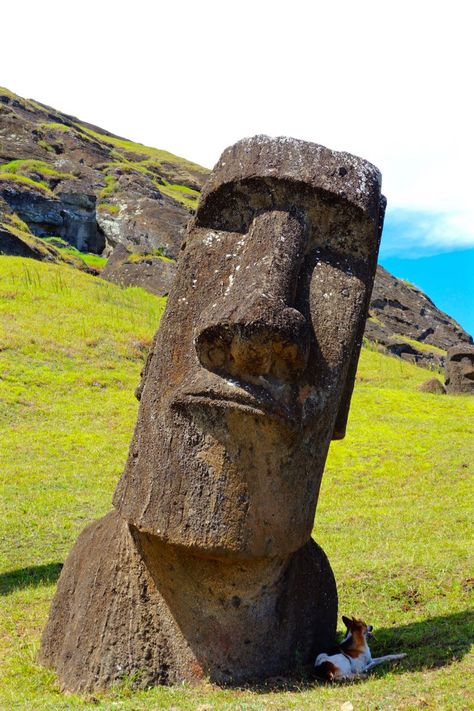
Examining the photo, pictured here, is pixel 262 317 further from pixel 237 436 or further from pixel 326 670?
pixel 326 670

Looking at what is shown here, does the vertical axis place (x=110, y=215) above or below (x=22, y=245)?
above

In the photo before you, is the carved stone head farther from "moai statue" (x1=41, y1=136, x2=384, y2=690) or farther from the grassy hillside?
the grassy hillside

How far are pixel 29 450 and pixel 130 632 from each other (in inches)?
396

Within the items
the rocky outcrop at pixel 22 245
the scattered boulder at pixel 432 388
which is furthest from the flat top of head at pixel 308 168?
the rocky outcrop at pixel 22 245

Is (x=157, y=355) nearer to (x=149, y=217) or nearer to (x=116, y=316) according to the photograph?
(x=116, y=316)

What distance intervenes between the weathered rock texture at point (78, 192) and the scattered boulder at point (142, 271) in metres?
3.03

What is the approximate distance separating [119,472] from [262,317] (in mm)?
9769

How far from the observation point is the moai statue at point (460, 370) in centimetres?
2544

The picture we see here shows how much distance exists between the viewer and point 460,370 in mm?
25719

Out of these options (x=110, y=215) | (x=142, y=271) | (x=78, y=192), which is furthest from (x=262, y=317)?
(x=78, y=192)

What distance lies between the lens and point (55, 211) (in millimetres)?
42469

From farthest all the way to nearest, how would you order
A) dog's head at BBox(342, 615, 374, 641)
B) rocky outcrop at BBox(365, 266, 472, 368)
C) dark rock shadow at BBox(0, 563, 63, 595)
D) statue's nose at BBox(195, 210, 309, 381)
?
rocky outcrop at BBox(365, 266, 472, 368)
dark rock shadow at BBox(0, 563, 63, 595)
dog's head at BBox(342, 615, 374, 641)
statue's nose at BBox(195, 210, 309, 381)

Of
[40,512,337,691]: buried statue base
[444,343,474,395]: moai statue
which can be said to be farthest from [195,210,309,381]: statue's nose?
[444,343,474,395]: moai statue

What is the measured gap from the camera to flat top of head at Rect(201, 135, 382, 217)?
5.38 metres
